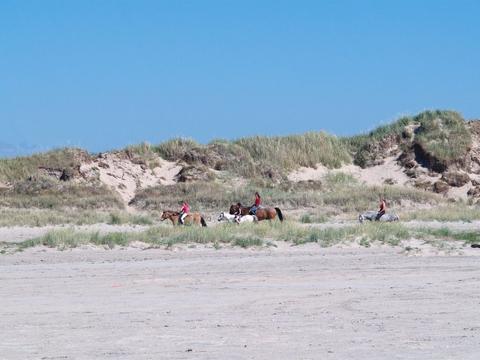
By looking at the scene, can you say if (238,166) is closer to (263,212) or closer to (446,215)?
(263,212)

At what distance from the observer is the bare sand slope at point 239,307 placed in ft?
31.3

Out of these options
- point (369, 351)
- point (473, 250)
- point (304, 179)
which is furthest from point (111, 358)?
point (304, 179)

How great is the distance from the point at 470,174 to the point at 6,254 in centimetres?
2832

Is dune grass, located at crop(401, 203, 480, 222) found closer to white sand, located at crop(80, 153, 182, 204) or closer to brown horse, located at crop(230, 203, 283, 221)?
brown horse, located at crop(230, 203, 283, 221)

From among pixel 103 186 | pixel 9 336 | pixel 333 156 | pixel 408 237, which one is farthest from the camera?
pixel 333 156

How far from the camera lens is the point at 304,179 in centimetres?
A: 4300

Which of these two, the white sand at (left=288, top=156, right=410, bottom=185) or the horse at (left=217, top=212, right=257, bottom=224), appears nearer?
the horse at (left=217, top=212, right=257, bottom=224)

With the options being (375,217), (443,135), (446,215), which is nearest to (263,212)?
(375,217)

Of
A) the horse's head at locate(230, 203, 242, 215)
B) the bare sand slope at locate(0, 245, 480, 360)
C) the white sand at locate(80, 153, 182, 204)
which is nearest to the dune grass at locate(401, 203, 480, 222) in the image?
the horse's head at locate(230, 203, 242, 215)

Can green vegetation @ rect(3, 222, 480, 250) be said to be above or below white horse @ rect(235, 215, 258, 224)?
below

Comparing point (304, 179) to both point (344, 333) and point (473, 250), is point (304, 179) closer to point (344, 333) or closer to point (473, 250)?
point (473, 250)

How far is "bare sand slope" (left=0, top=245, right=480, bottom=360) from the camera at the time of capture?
9539 millimetres

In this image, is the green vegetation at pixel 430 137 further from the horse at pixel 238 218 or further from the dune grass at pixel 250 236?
the dune grass at pixel 250 236

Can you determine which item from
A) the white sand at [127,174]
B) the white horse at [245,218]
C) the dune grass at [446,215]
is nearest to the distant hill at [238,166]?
the white sand at [127,174]
